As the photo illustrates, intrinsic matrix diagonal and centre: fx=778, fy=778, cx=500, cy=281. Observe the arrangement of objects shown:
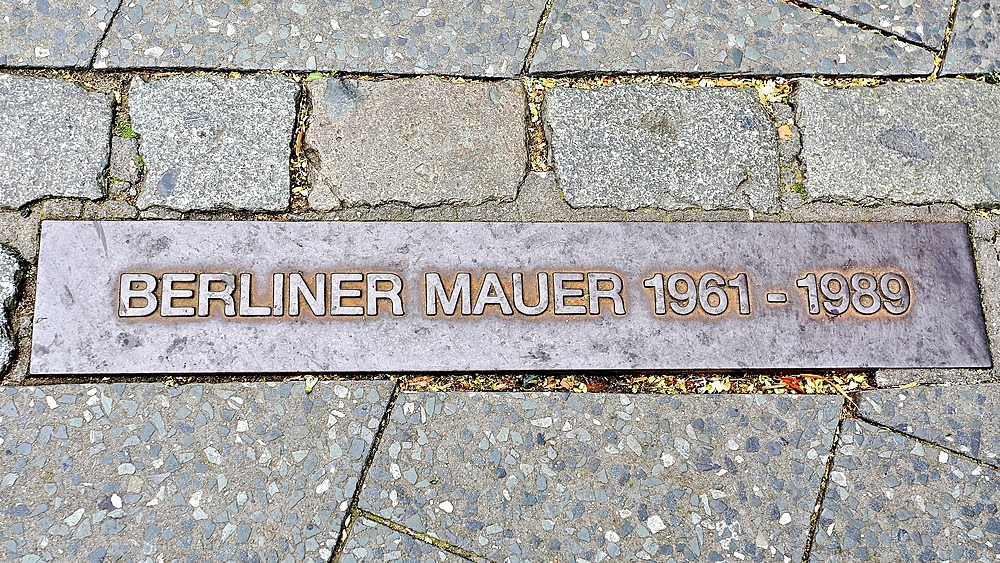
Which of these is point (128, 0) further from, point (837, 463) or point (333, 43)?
point (837, 463)

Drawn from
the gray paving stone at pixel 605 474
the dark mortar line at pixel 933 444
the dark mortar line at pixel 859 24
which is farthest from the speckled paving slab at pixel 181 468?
the dark mortar line at pixel 859 24

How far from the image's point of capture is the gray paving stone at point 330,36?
7.07 ft

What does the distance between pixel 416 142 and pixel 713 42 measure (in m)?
0.94

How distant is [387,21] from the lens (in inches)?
88.3

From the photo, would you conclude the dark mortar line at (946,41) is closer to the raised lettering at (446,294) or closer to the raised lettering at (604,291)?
the raised lettering at (604,291)

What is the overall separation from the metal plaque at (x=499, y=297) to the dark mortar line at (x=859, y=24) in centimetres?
64

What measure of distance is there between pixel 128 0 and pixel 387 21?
0.73 meters

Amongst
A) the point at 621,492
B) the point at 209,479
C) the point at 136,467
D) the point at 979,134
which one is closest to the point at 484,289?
the point at 621,492

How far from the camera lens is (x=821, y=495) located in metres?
1.86

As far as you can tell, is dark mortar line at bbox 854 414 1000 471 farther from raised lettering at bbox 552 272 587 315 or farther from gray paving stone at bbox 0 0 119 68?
gray paving stone at bbox 0 0 119 68

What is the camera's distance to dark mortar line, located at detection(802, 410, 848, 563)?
5.98 feet

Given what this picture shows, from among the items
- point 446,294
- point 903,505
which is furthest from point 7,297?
point 903,505

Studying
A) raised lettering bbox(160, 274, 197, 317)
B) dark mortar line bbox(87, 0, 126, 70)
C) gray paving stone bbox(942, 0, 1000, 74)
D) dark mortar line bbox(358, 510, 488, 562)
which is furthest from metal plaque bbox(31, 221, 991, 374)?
gray paving stone bbox(942, 0, 1000, 74)

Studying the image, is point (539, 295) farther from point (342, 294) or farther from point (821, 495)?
point (821, 495)
